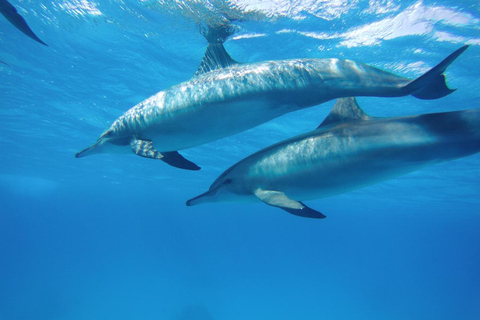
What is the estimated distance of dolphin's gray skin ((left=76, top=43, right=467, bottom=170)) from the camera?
3.99 metres

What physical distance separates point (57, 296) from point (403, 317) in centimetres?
6480

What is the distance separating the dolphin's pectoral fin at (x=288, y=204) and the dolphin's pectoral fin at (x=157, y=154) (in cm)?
145

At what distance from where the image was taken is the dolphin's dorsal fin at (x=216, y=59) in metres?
5.45

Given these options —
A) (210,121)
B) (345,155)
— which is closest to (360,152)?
(345,155)

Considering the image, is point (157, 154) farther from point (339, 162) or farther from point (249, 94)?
point (339, 162)

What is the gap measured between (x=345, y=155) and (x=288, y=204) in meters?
1.00

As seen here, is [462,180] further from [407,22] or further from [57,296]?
[57,296]

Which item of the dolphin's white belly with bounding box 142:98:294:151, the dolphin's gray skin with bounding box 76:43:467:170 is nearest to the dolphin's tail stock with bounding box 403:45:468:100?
the dolphin's gray skin with bounding box 76:43:467:170

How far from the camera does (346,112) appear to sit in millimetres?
4418

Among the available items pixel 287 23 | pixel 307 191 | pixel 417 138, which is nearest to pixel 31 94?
pixel 287 23

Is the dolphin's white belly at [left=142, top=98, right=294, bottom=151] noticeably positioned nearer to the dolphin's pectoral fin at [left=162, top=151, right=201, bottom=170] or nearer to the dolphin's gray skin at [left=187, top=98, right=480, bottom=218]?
the dolphin's pectoral fin at [left=162, top=151, right=201, bottom=170]

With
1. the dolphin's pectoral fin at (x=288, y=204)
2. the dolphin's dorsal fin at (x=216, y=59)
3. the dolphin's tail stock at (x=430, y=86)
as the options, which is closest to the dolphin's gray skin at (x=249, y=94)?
A: the dolphin's tail stock at (x=430, y=86)

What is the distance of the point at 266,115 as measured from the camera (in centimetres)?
428

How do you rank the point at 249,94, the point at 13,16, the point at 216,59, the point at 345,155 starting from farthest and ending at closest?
the point at 216,59
the point at 249,94
the point at 345,155
the point at 13,16
